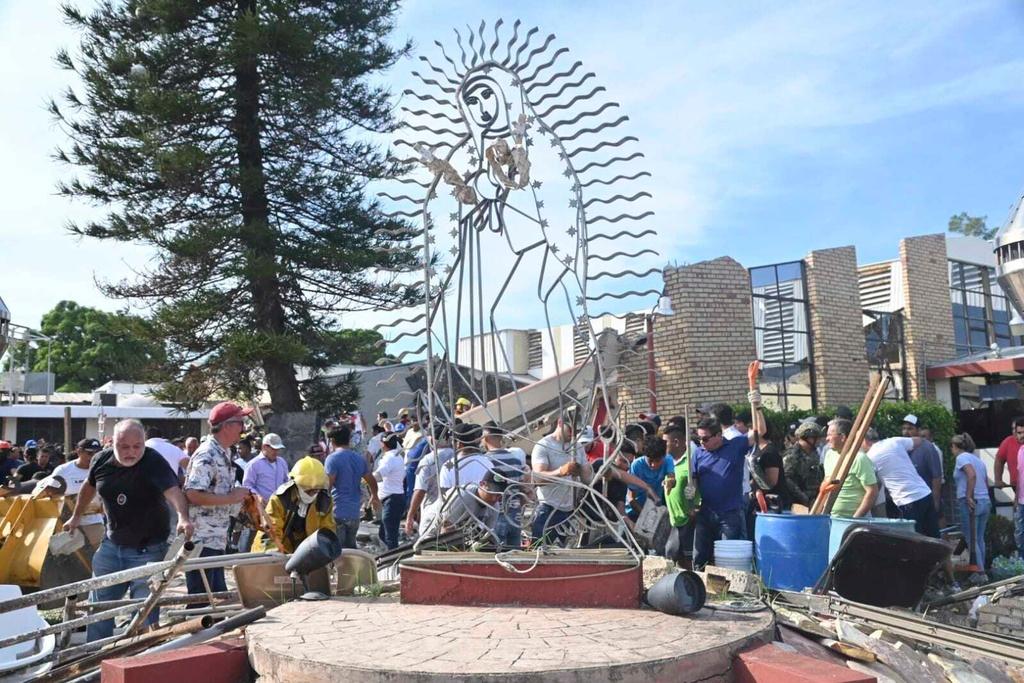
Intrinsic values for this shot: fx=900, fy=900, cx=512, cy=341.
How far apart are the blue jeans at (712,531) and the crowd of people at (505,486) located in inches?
0.6

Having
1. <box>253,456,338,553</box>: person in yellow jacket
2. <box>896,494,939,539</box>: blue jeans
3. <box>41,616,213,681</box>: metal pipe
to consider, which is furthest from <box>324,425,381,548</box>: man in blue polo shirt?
<box>896,494,939,539</box>: blue jeans

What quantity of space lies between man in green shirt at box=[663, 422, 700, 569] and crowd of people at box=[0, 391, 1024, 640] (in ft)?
0.04

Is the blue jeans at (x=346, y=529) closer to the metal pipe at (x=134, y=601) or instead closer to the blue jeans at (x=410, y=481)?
the blue jeans at (x=410, y=481)

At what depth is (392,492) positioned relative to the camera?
9.88m

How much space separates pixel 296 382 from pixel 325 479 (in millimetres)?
9840

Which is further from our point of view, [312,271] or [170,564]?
[312,271]

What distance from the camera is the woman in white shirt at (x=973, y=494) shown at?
32.0 feet

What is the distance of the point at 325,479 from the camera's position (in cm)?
621

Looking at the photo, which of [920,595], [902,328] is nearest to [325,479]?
[920,595]

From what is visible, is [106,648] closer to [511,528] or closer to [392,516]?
[511,528]

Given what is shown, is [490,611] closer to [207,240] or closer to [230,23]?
[207,240]

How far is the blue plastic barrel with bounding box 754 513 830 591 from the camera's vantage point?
6688 mm

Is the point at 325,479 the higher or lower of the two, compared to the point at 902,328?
lower

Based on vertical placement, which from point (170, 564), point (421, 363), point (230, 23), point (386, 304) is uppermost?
point (230, 23)
